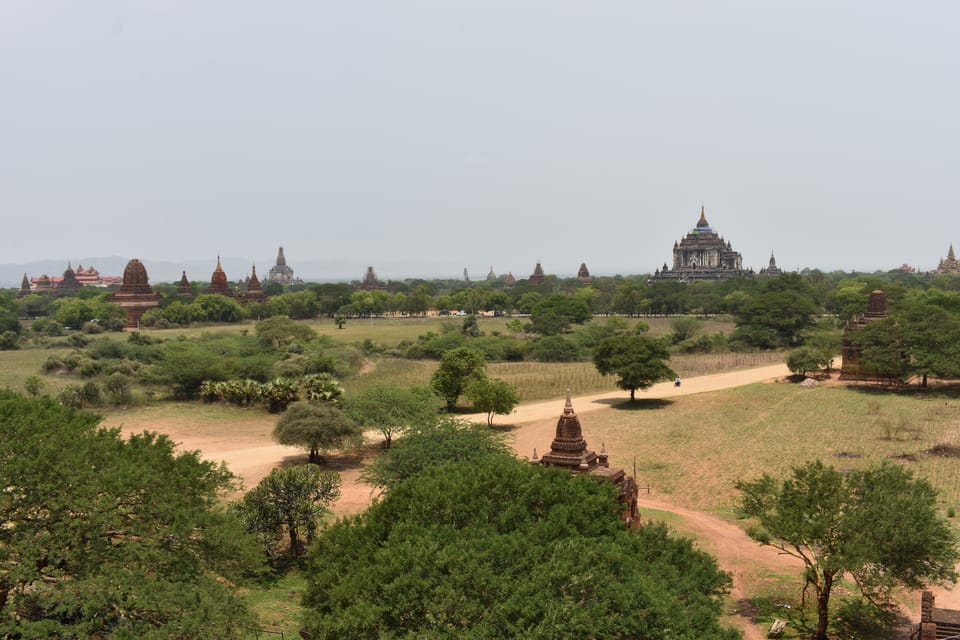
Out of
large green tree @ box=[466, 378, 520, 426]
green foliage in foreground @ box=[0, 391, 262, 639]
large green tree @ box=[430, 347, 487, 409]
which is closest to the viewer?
green foliage in foreground @ box=[0, 391, 262, 639]

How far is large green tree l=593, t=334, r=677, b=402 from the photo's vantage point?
138 ft

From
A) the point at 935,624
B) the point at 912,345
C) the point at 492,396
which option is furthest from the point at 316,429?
the point at 912,345

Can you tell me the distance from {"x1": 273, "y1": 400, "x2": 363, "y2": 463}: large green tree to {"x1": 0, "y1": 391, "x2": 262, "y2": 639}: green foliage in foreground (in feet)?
42.2

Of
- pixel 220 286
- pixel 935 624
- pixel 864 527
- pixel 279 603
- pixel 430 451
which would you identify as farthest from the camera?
pixel 220 286

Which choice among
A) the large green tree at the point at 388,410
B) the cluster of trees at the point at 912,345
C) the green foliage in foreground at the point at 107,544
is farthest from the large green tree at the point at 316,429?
the cluster of trees at the point at 912,345

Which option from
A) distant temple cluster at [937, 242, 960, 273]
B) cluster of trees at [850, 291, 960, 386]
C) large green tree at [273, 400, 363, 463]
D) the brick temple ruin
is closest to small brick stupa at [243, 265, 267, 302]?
large green tree at [273, 400, 363, 463]

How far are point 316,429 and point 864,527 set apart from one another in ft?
66.2

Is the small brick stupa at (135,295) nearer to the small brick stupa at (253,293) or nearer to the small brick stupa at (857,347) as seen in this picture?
the small brick stupa at (253,293)

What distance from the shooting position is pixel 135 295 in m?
103

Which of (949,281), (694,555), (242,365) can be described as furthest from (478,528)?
(949,281)

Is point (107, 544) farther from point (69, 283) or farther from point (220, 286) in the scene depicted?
point (69, 283)

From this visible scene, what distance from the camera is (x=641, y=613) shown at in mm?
10906

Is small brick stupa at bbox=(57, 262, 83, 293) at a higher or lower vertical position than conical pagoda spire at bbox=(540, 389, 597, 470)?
higher

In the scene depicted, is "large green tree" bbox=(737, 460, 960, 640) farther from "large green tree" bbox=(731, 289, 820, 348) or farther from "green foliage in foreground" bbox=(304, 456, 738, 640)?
"large green tree" bbox=(731, 289, 820, 348)
